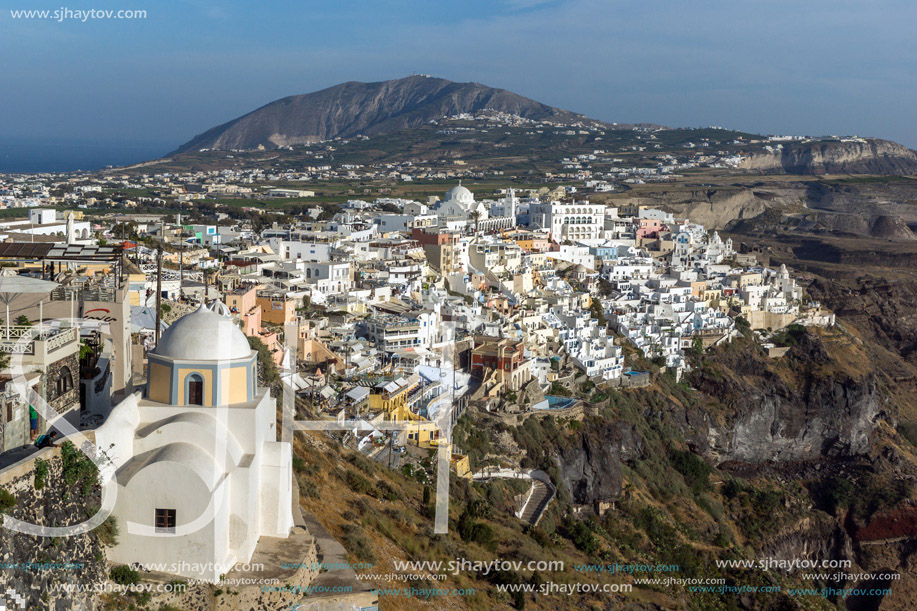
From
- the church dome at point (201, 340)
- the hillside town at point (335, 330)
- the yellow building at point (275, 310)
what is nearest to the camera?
the hillside town at point (335, 330)

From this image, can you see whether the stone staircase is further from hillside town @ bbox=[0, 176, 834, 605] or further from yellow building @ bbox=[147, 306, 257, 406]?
yellow building @ bbox=[147, 306, 257, 406]

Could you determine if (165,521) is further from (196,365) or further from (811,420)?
(811,420)

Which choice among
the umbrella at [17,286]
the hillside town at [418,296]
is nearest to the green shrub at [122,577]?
the hillside town at [418,296]

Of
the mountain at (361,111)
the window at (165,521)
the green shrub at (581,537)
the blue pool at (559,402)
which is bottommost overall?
the green shrub at (581,537)

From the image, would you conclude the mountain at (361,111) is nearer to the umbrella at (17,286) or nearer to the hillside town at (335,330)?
the hillside town at (335,330)

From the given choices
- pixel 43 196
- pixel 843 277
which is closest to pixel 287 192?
pixel 43 196

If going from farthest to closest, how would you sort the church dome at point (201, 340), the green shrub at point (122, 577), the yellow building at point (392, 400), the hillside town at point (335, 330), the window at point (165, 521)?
the yellow building at point (392, 400) → the church dome at point (201, 340) → the hillside town at point (335, 330) → the window at point (165, 521) → the green shrub at point (122, 577)

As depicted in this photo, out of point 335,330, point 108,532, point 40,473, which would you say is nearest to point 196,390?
point 108,532
